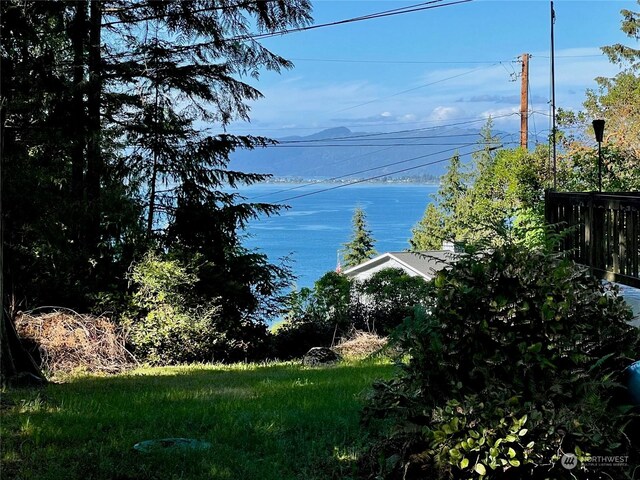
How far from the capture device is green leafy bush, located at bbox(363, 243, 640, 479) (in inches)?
111

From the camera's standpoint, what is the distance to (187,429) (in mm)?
4086

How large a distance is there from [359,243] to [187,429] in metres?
46.4

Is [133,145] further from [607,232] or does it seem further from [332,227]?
[332,227]

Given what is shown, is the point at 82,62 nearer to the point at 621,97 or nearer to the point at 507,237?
the point at 507,237

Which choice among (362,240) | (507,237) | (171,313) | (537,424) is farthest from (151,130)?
(362,240)

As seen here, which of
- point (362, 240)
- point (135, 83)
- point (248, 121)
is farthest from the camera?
point (362, 240)

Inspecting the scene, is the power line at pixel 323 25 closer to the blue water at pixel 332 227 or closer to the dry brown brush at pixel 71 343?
the dry brown brush at pixel 71 343

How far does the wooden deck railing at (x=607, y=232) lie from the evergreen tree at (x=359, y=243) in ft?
138

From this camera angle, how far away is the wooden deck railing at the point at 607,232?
231 inches

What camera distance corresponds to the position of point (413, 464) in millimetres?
3027

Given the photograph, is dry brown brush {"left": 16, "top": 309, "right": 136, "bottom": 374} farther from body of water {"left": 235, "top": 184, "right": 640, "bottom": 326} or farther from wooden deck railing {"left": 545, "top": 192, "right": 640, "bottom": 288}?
body of water {"left": 235, "top": 184, "right": 640, "bottom": 326}

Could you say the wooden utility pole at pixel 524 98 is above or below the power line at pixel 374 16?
below

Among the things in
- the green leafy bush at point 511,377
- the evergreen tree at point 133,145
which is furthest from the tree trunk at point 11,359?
the green leafy bush at point 511,377

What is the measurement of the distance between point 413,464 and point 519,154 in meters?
14.9
